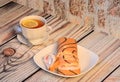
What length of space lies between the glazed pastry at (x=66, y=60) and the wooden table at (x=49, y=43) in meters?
0.03

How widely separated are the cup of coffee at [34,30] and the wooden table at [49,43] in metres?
0.03

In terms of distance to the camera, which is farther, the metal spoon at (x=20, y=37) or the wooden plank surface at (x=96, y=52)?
the metal spoon at (x=20, y=37)

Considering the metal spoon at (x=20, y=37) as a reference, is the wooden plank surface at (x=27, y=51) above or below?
below

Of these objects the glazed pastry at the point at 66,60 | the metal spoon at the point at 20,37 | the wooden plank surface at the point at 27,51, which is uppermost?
the glazed pastry at the point at 66,60

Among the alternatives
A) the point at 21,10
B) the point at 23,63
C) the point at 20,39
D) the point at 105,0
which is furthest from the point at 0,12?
the point at 105,0

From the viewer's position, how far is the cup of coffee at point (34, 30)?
3.37 feet

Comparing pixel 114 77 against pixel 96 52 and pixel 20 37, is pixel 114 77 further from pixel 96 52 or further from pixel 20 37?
pixel 20 37

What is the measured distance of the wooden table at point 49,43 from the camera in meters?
0.95

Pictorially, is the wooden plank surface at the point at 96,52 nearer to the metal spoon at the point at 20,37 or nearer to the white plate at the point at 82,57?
the white plate at the point at 82,57

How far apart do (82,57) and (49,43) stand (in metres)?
0.14

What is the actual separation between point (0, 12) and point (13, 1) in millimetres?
84

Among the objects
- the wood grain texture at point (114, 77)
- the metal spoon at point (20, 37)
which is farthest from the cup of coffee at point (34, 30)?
the wood grain texture at point (114, 77)

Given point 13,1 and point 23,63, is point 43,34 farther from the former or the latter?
point 13,1

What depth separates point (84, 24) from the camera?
3.80ft
